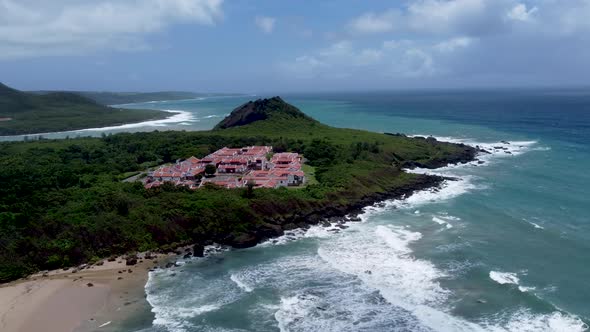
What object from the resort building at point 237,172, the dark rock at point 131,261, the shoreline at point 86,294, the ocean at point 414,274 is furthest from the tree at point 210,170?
the dark rock at point 131,261

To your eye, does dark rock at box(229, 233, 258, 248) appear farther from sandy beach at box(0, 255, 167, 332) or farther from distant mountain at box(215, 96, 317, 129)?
distant mountain at box(215, 96, 317, 129)

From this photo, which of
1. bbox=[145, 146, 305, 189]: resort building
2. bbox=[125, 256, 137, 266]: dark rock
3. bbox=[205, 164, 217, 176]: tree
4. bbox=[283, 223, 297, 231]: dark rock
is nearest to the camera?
bbox=[125, 256, 137, 266]: dark rock

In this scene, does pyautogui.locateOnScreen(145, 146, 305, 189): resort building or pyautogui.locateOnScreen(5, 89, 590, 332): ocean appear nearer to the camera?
pyautogui.locateOnScreen(5, 89, 590, 332): ocean

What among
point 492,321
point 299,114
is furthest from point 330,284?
point 299,114

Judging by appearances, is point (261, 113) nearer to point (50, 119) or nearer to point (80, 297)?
point (80, 297)

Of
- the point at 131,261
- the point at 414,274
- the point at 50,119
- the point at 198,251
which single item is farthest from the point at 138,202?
the point at 50,119

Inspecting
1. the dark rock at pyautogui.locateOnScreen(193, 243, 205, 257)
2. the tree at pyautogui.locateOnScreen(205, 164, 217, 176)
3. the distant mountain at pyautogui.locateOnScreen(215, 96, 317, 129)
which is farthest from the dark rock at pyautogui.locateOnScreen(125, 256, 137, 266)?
the distant mountain at pyautogui.locateOnScreen(215, 96, 317, 129)

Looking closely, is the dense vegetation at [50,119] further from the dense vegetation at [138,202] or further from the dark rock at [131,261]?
the dark rock at [131,261]

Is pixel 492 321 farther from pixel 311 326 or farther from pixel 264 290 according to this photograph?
pixel 264 290
